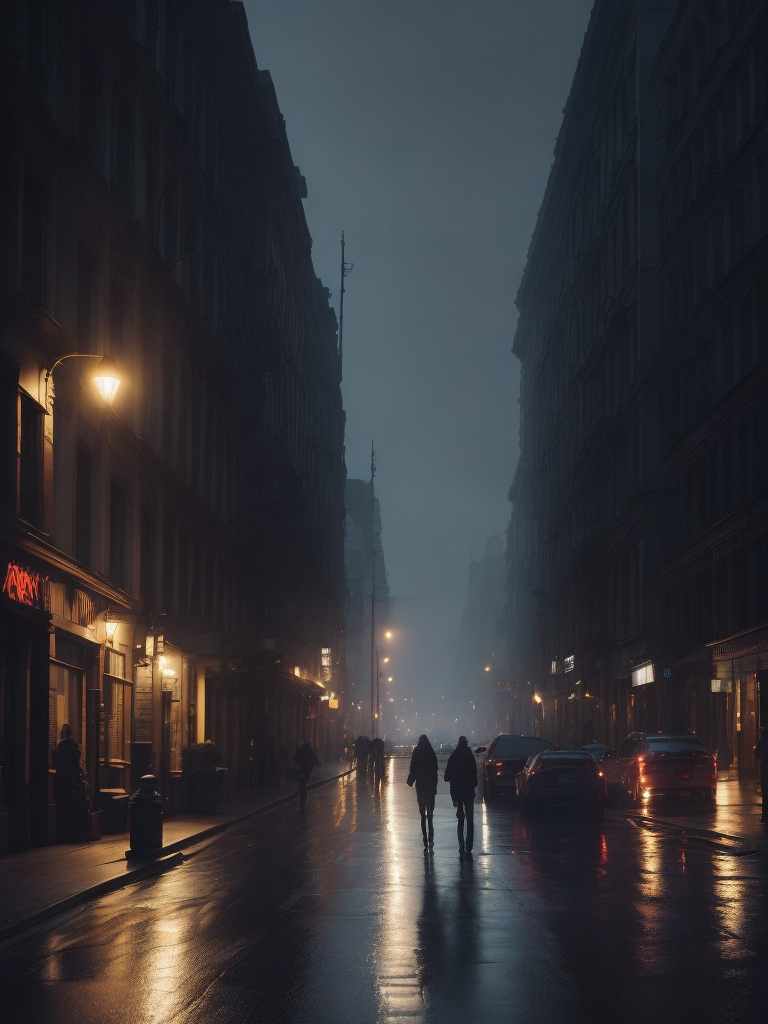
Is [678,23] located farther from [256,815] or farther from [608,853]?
[608,853]

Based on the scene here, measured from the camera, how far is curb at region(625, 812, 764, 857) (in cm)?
2169

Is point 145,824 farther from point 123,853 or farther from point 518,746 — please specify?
point 518,746

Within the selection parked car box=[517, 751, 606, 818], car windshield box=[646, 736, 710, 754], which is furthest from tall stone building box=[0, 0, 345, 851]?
car windshield box=[646, 736, 710, 754]

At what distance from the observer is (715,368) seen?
45.9 metres

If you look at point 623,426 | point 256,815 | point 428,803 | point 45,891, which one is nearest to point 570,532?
point 623,426

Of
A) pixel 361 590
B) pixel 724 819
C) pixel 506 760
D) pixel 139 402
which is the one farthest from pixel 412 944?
pixel 361 590

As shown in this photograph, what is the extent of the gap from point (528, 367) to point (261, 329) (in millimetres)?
69673

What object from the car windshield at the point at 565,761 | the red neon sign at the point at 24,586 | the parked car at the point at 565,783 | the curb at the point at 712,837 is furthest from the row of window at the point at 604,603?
the red neon sign at the point at 24,586

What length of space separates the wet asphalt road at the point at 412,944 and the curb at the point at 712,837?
0.69 m

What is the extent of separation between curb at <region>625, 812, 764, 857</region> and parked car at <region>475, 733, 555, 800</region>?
304 inches

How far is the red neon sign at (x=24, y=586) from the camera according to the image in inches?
844

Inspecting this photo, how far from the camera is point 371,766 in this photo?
6556 cm

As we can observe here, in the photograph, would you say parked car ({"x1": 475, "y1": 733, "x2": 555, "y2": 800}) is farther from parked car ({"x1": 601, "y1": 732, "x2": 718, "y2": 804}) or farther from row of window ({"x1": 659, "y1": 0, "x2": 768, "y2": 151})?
row of window ({"x1": 659, "y1": 0, "x2": 768, "y2": 151})

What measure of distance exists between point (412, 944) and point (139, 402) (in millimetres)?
22235
